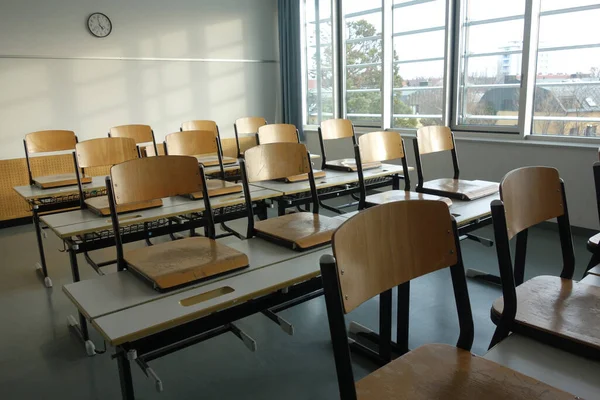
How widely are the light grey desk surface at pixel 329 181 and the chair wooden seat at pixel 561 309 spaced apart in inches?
64.5

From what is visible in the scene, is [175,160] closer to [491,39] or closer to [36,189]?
[36,189]

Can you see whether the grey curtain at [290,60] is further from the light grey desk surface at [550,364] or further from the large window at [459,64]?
the light grey desk surface at [550,364]

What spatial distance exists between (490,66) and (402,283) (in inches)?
154

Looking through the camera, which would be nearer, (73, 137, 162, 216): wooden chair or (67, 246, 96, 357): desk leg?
(67, 246, 96, 357): desk leg

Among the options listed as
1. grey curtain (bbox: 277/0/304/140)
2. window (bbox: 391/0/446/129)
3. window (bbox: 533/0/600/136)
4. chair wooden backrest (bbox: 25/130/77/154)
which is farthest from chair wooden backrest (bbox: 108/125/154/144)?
window (bbox: 533/0/600/136)

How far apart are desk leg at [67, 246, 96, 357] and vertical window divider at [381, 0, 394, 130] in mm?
3952

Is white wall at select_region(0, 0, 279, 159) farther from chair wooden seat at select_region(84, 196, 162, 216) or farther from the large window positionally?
chair wooden seat at select_region(84, 196, 162, 216)

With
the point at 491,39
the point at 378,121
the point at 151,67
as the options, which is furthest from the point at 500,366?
the point at 151,67

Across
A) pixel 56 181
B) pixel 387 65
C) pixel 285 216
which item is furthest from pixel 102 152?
pixel 387 65

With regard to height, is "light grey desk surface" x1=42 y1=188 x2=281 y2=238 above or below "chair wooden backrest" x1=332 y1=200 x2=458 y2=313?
below

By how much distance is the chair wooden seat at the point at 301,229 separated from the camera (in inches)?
72.1

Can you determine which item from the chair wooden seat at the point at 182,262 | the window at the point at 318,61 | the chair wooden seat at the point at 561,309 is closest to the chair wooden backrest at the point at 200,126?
the window at the point at 318,61

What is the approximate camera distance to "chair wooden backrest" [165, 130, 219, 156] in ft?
11.6

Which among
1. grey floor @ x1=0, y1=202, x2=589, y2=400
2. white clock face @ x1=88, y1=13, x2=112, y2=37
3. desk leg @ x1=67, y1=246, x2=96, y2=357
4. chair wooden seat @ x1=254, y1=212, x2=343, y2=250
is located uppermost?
white clock face @ x1=88, y1=13, x2=112, y2=37
